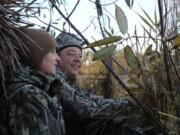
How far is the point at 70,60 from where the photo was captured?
2920mm

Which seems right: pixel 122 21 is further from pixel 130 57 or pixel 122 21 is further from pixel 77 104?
pixel 77 104

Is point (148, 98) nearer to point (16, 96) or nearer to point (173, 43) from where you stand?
point (173, 43)

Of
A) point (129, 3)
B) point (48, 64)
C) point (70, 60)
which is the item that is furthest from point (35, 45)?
point (70, 60)

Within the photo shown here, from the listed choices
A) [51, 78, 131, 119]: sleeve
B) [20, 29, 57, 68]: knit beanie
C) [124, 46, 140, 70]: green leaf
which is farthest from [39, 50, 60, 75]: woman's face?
[124, 46, 140, 70]: green leaf

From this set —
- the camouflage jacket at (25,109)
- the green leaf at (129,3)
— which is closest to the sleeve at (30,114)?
the camouflage jacket at (25,109)

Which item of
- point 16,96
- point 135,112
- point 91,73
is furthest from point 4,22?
point 91,73

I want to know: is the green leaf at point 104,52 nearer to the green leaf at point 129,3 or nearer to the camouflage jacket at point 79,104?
the green leaf at point 129,3

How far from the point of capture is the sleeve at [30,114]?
1.73m

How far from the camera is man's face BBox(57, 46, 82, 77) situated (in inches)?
114

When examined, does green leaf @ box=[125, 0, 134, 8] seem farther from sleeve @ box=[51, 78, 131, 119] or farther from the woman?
sleeve @ box=[51, 78, 131, 119]

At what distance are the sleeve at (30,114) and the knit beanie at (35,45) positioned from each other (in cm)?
21

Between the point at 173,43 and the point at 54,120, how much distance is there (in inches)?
29.1

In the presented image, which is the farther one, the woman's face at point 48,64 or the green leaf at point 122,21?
the woman's face at point 48,64

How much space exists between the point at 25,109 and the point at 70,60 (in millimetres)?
1196
